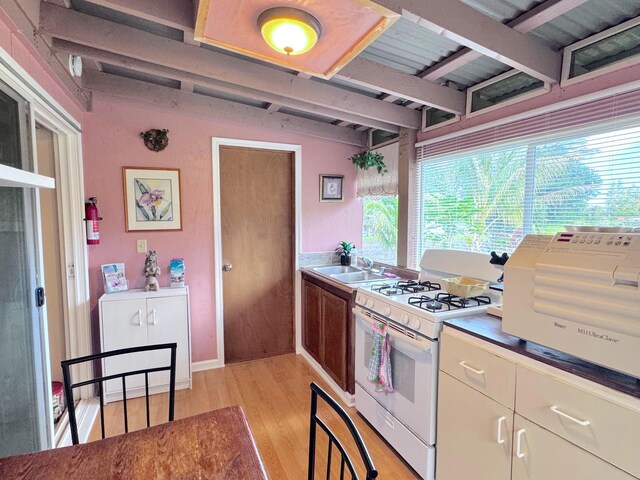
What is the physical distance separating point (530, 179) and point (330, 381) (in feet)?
6.82

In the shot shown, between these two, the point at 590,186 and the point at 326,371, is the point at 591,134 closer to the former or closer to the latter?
the point at 590,186

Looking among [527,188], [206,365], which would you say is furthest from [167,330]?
[527,188]

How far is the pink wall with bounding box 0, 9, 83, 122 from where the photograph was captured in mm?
1339

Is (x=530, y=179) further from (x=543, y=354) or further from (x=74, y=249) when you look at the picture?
(x=74, y=249)

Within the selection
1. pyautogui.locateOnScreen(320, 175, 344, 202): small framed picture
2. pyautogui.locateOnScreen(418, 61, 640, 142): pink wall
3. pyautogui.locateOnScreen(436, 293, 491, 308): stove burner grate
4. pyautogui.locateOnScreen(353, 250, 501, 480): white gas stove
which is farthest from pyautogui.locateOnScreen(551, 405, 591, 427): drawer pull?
pyautogui.locateOnScreen(320, 175, 344, 202): small framed picture

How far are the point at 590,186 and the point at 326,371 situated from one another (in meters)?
2.24

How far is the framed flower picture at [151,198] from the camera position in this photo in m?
2.72

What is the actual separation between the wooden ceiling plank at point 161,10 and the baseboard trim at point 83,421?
2191 millimetres

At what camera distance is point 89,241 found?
253 centimetres

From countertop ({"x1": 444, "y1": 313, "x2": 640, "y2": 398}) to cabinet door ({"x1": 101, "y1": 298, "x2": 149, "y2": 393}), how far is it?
223 cm

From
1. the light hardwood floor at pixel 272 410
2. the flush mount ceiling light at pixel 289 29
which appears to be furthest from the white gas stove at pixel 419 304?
the flush mount ceiling light at pixel 289 29

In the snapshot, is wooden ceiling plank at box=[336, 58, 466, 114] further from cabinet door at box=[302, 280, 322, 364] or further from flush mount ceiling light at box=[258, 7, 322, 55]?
cabinet door at box=[302, 280, 322, 364]

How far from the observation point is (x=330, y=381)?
272 centimetres

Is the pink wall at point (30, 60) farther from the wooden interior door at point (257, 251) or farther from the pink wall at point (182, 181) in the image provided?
the wooden interior door at point (257, 251)
